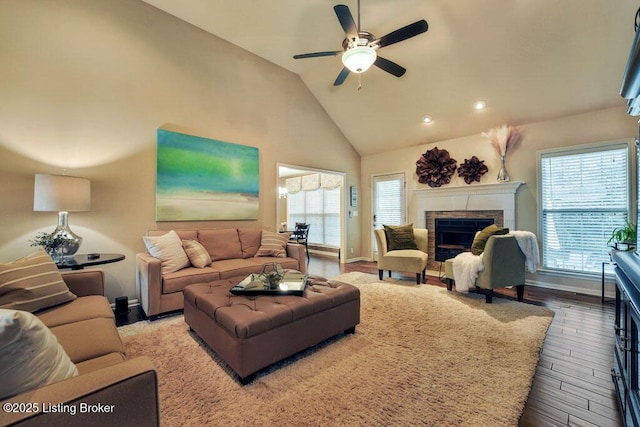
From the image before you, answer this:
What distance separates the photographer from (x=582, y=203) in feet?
12.5

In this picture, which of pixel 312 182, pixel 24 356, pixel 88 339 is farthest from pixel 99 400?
pixel 312 182

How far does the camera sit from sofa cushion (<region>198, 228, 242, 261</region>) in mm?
3744

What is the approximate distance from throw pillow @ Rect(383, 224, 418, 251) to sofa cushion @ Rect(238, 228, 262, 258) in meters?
2.20

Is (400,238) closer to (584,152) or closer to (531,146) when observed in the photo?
(531,146)

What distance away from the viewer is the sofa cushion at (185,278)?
9.50ft

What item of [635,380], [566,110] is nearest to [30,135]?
[635,380]

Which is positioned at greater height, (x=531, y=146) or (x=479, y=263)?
(x=531, y=146)

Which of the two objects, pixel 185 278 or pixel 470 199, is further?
pixel 470 199

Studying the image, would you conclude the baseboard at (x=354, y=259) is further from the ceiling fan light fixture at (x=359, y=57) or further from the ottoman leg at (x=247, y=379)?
the ottoman leg at (x=247, y=379)

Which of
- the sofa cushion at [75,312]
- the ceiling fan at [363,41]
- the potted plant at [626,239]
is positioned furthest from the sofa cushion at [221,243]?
the potted plant at [626,239]

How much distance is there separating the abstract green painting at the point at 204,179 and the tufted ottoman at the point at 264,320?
5.66 ft

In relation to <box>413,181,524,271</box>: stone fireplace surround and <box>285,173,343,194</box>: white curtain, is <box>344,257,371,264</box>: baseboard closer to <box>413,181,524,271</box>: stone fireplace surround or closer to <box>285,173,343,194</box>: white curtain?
<box>413,181,524,271</box>: stone fireplace surround

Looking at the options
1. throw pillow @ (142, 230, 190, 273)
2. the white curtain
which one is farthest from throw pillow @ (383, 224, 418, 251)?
throw pillow @ (142, 230, 190, 273)

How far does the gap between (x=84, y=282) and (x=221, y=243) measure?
175 cm
